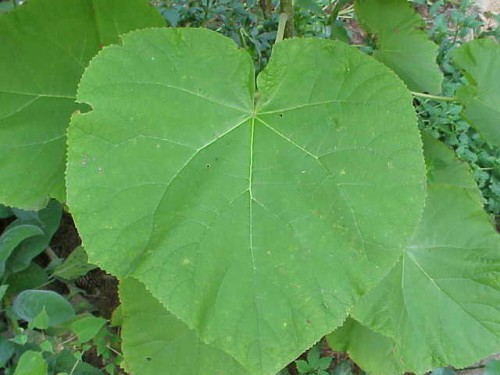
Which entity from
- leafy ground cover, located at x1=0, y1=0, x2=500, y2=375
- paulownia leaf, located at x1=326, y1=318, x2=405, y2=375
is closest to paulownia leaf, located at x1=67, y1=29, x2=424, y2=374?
leafy ground cover, located at x1=0, y1=0, x2=500, y2=375

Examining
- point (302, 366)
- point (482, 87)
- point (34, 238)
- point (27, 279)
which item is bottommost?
point (302, 366)

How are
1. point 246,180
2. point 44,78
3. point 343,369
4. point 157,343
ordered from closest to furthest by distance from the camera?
point 246,180
point 44,78
point 157,343
point 343,369

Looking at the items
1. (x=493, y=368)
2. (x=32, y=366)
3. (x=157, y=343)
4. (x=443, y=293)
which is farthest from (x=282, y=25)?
(x=493, y=368)

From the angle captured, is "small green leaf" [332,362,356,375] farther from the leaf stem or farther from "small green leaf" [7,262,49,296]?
the leaf stem

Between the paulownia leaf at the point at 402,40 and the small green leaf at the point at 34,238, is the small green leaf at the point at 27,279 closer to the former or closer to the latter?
the small green leaf at the point at 34,238

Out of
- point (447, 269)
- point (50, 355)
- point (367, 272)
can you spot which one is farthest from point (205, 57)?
point (50, 355)

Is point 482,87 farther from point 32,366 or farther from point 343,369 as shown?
point 32,366
